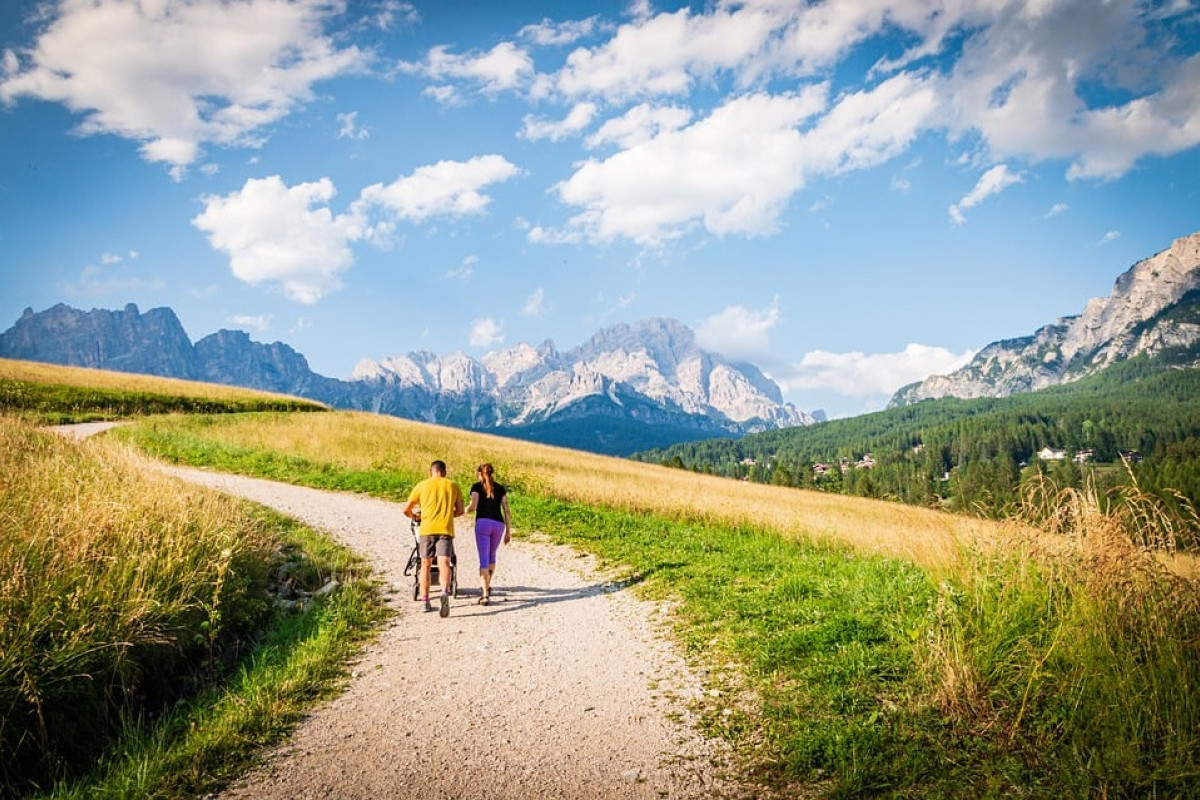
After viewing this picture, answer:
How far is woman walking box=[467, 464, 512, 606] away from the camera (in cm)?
1074

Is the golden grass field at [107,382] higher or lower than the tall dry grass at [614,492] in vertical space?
higher

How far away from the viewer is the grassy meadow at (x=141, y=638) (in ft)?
17.6

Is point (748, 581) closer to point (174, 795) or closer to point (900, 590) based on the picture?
point (900, 590)

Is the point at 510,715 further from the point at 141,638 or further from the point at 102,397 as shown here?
A: the point at 102,397

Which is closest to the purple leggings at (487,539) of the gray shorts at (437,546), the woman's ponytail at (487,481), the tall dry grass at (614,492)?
the woman's ponytail at (487,481)

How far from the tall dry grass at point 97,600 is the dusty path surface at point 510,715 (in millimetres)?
2109

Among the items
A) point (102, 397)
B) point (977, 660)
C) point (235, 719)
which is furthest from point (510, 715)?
point (102, 397)

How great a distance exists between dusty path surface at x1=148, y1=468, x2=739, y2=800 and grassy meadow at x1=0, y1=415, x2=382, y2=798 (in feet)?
1.93

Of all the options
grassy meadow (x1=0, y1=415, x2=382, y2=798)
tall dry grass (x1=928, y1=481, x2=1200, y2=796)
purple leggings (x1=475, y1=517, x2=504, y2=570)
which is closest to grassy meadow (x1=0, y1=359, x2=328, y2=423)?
grassy meadow (x1=0, y1=415, x2=382, y2=798)

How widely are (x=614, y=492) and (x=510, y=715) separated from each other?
49.7 feet

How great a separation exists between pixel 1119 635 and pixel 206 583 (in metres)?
10.6

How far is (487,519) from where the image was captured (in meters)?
10.9

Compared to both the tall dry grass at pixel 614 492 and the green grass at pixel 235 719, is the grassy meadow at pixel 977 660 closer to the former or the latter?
the tall dry grass at pixel 614 492

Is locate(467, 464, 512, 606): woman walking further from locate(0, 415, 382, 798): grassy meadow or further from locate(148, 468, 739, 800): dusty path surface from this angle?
locate(0, 415, 382, 798): grassy meadow
